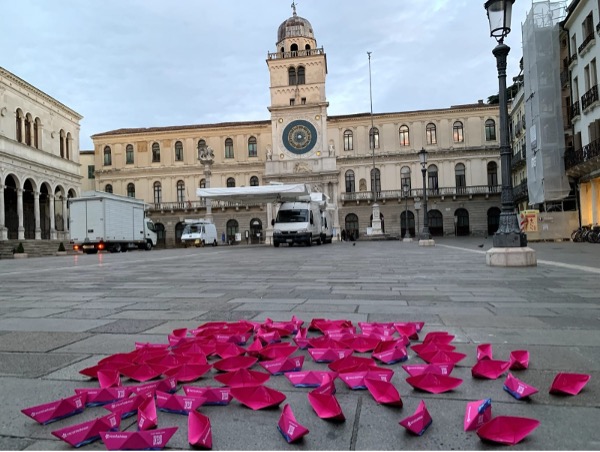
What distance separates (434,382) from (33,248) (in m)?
35.7

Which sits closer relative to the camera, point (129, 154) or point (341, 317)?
point (341, 317)

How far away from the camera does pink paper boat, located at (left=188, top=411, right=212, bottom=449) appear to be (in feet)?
5.68

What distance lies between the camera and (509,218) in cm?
1016

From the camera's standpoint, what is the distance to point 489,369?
2.56m

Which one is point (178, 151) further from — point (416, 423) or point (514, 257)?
point (416, 423)

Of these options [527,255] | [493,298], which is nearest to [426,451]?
[493,298]

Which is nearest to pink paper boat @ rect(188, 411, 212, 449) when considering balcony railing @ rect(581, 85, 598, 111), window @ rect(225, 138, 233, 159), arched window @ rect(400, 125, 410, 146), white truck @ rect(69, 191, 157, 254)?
balcony railing @ rect(581, 85, 598, 111)

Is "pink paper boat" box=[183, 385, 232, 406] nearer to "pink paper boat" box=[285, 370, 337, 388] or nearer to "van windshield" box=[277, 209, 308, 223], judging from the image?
"pink paper boat" box=[285, 370, 337, 388]

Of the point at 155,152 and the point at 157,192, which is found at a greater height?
the point at 155,152

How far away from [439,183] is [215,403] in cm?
5586

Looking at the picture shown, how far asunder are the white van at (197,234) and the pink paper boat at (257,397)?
3914cm

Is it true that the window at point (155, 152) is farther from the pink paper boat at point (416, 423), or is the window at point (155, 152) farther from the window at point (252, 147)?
the pink paper boat at point (416, 423)

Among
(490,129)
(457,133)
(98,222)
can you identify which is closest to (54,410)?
(98,222)

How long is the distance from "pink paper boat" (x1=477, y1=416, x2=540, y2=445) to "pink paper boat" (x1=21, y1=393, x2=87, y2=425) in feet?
5.47
